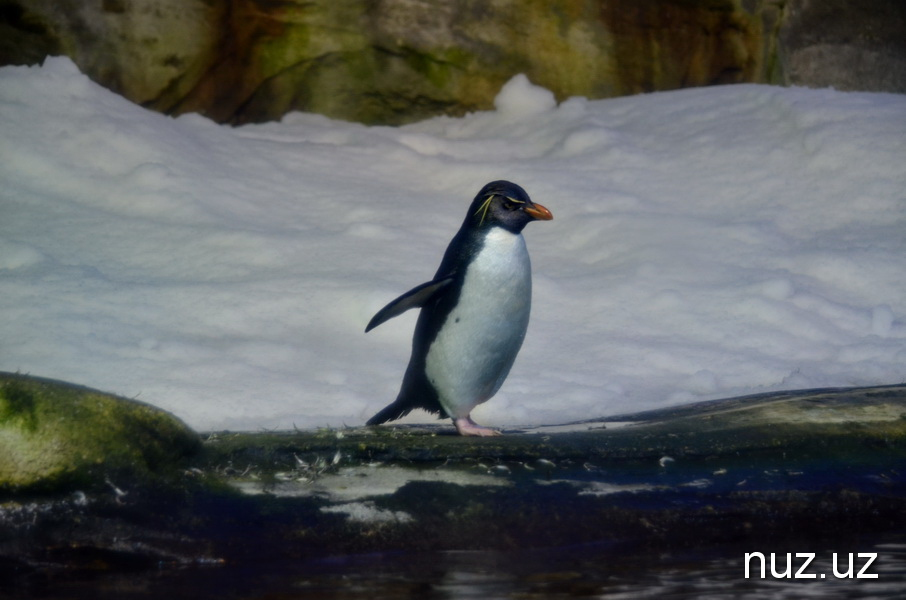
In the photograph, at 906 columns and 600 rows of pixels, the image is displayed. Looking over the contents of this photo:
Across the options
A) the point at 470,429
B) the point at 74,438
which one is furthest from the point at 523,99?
the point at 74,438

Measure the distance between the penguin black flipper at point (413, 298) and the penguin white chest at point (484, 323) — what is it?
77mm

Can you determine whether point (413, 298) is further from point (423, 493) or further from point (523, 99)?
point (523, 99)

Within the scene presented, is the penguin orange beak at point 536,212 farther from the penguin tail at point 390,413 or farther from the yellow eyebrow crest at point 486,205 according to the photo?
the penguin tail at point 390,413

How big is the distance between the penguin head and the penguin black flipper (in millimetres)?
209

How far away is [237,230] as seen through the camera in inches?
240

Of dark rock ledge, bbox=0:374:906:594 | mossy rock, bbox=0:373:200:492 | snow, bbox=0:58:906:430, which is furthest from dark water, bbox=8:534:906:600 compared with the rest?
snow, bbox=0:58:906:430

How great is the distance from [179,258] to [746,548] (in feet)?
12.4

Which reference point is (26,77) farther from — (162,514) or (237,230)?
(162,514)

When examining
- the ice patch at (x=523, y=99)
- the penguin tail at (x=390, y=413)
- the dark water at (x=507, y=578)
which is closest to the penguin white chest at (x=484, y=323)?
the penguin tail at (x=390, y=413)

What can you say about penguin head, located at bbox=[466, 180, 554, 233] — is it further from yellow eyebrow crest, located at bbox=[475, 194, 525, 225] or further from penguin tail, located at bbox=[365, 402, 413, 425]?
penguin tail, located at bbox=[365, 402, 413, 425]

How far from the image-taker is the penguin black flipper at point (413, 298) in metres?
3.40

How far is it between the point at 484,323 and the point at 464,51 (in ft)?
16.1

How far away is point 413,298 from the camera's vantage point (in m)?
3.46

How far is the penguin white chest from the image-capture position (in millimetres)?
3439
